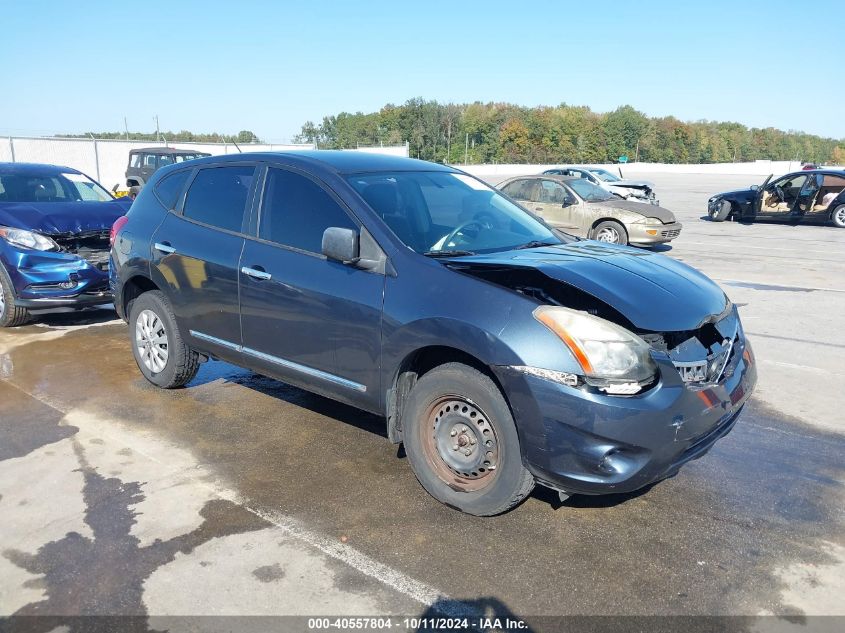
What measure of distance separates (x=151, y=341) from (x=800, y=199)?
19.1m

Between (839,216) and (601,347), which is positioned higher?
(601,347)

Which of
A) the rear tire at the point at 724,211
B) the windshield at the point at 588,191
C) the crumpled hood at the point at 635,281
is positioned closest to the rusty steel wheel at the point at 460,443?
the crumpled hood at the point at 635,281

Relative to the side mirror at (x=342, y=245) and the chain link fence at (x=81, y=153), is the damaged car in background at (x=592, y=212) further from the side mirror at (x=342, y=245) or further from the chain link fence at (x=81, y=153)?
the chain link fence at (x=81, y=153)

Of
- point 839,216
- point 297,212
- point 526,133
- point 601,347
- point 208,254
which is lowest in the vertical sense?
point 839,216

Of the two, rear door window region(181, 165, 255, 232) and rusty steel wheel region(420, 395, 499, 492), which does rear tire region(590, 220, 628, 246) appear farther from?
rusty steel wheel region(420, 395, 499, 492)

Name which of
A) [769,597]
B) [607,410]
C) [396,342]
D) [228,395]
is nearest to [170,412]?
[228,395]

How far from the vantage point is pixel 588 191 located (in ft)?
49.3

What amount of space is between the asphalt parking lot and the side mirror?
4.28 feet

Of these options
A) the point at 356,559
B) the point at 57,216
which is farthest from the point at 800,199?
the point at 356,559

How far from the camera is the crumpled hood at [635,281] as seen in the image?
3.39 meters

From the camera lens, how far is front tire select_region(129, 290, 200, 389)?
17.6 feet

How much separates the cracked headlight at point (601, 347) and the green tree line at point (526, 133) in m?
68.6

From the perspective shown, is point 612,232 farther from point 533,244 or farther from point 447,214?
point 447,214

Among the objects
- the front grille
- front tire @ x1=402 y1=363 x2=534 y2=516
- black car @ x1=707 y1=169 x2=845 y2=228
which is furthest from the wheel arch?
black car @ x1=707 y1=169 x2=845 y2=228
